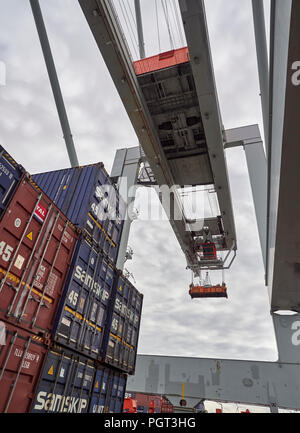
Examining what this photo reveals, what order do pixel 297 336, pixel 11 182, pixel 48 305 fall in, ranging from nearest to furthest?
pixel 11 182 → pixel 48 305 → pixel 297 336

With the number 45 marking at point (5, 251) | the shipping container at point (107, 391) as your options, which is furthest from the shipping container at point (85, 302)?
the number 45 marking at point (5, 251)

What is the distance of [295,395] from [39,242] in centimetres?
2183

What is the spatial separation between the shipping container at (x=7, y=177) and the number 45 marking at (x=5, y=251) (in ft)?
1.92

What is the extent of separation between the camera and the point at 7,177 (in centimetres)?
534

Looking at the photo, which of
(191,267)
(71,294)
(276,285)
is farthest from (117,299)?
(191,267)

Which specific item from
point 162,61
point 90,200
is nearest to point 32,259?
point 90,200

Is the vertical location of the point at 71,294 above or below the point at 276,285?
below

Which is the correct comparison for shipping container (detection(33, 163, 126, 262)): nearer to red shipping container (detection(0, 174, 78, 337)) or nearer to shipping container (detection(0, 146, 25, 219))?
red shipping container (detection(0, 174, 78, 337))

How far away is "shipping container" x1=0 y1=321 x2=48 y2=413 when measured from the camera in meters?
4.66

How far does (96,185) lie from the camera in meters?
8.56

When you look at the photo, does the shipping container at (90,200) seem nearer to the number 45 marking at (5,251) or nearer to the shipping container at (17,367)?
the number 45 marking at (5,251)

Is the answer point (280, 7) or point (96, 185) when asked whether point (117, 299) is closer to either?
point (96, 185)

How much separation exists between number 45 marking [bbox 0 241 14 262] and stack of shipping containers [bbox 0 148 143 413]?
19 mm
